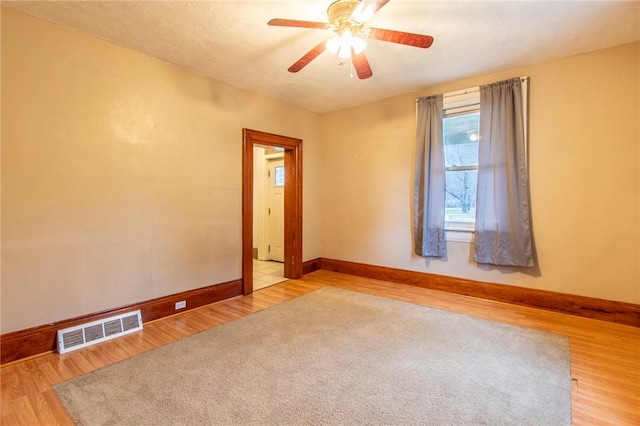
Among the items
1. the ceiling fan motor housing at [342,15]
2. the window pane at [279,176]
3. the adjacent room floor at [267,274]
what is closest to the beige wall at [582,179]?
the adjacent room floor at [267,274]

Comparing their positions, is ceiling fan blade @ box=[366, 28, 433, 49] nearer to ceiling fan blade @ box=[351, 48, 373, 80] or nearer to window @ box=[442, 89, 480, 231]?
ceiling fan blade @ box=[351, 48, 373, 80]

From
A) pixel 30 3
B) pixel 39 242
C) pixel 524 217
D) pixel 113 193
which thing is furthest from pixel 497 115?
pixel 39 242

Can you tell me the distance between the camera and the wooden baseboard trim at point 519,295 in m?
2.93

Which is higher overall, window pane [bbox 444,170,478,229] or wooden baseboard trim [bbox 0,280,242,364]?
window pane [bbox 444,170,478,229]

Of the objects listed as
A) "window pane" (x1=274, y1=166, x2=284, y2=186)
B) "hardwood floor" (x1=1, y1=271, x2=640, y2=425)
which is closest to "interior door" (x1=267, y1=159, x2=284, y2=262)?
"window pane" (x1=274, y1=166, x2=284, y2=186)

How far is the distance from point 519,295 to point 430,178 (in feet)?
5.65

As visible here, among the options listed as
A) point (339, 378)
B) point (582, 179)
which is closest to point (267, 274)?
point (339, 378)

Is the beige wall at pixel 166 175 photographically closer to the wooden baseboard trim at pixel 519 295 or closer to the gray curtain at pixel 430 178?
the wooden baseboard trim at pixel 519 295

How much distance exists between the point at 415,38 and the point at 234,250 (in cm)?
301

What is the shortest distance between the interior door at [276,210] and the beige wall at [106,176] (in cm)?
193

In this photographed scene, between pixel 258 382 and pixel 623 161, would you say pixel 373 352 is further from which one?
pixel 623 161

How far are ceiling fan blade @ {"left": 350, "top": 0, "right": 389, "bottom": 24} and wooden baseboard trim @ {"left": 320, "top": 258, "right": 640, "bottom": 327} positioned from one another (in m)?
3.26

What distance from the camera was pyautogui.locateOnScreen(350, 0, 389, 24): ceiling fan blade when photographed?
1.74 metres

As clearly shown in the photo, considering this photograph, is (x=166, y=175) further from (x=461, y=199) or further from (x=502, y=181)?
(x=502, y=181)
